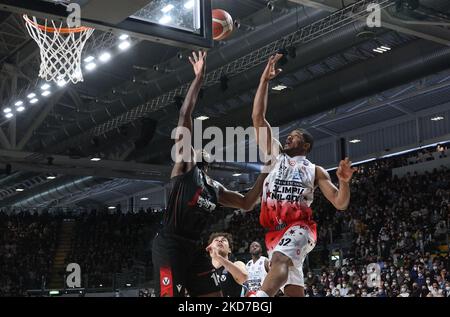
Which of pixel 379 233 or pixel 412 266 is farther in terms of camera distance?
pixel 379 233

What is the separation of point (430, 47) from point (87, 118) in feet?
38.0

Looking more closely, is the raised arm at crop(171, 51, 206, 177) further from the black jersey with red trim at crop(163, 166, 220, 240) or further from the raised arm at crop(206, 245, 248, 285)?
the raised arm at crop(206, 245, 248, 285)

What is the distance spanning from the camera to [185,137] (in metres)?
4.92

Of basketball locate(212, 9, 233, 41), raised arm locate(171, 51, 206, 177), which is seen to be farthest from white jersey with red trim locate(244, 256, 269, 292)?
raised arm locate(171, 51, 206, 177)

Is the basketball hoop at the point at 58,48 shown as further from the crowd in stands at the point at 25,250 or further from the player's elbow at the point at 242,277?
the crowd in stands at the point at 25,250

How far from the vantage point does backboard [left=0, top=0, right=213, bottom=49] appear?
7.36 m

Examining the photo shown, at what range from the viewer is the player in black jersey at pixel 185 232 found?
4.90 metres

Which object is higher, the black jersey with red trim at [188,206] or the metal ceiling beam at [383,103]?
the metal ceiling beam at [383,103]

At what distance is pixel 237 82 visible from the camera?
1762cm

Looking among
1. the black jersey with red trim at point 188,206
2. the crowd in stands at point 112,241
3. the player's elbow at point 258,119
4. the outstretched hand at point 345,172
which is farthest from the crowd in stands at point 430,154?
the black jersey with red trim at point 188,206

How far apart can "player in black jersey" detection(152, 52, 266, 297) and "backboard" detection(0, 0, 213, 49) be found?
273cm

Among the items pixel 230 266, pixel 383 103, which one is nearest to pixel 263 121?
pixel 230 266
